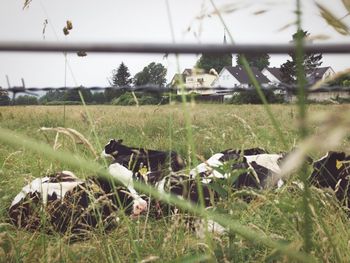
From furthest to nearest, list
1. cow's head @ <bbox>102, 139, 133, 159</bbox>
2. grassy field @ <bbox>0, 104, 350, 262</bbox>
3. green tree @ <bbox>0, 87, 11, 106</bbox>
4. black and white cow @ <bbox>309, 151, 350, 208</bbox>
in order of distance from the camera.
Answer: cow's head @ <bbox>102, 139, 133, 159</bbox>
black and white cow @ <bbox>309, 151, 350, 208</bbox>
green tree @ <bbox>0, 87, 11, 106</bbox>
grassy field @ <bbox>0, 104, 350, 262</bbox>

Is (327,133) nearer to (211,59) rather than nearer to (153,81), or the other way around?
(211,59)

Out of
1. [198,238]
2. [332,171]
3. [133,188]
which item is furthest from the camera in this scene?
[332,171]

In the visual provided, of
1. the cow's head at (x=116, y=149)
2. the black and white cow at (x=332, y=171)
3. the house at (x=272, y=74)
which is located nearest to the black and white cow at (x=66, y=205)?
the cow's head at (x=116, y=149)

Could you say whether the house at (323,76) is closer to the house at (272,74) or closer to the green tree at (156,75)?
the green tree at (156,75)

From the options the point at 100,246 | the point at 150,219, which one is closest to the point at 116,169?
the point at 150,219

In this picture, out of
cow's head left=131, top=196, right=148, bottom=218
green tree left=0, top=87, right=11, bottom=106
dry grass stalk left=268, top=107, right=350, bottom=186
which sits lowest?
cow's head left=131, top=196, right=148, bottom=218

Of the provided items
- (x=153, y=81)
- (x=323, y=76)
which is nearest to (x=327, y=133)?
(x=323, y=76)

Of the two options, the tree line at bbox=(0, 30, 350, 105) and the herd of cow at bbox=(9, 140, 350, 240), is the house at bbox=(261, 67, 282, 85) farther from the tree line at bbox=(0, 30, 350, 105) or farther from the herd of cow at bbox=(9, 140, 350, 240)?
the herd of cow at bbox=(9, 140, 350, 240)

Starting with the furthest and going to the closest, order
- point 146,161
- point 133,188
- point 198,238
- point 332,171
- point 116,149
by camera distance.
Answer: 1. point 116,149
2. point 146,161
3. point 332,171
4. point 133,188
5. point 198,238

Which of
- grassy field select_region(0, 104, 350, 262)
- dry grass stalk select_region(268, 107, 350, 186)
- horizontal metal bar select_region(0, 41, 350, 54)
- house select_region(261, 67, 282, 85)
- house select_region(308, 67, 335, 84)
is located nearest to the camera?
dry grass stalk select_region(268, 107, 350, 186)

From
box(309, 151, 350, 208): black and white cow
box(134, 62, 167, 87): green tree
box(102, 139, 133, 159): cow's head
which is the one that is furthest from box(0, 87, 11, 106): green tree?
box(309, 151, 350, 208): black and white cow

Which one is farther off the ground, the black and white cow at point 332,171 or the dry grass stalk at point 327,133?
the dry grass stalk at point 327,133

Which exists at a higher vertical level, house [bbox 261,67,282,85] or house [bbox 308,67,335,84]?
house [bbox 308,67,335,84]

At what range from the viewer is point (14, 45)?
0.75 metres
